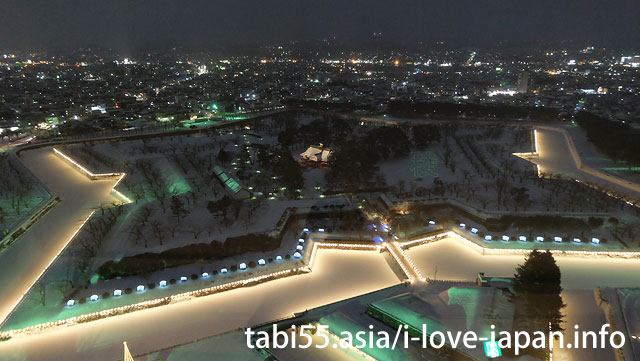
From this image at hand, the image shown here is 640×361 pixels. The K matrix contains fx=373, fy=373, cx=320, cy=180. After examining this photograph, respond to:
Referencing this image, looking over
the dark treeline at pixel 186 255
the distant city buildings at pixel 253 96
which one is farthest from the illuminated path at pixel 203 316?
the distant city buildings at pixel 253 96

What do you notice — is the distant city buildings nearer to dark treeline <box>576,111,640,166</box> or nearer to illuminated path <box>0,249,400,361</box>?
dark treeline <box>576,111,640,166</box>

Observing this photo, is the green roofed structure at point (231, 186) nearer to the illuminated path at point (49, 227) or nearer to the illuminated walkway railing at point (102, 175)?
the illuminated walkway railing at point (102, 175)

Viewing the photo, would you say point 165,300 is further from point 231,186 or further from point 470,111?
point 470,111

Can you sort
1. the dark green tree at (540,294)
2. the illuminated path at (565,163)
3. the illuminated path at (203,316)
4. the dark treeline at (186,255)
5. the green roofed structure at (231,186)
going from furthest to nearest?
the illuminated path at (565,163) → the green roofed structure at (231,186) → the dark treeline at (186,255) → the illuminated path at (203,316) → the dark green tree at (540,294)

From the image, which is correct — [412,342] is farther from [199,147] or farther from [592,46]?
[592,46]

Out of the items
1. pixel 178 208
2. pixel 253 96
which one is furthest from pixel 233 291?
pixel 253 96
